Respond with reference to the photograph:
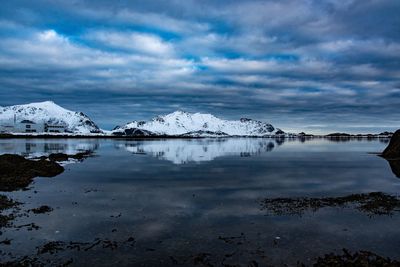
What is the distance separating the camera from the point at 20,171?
115 ft

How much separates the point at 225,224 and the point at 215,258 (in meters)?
4.70

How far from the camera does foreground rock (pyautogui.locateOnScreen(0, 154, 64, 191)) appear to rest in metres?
29.2

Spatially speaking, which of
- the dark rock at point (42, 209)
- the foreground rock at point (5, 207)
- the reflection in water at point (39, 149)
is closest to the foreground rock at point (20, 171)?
the foreground rock at point (5, 207)

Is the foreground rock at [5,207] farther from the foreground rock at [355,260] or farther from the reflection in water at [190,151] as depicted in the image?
the reflection in water at [190,151]

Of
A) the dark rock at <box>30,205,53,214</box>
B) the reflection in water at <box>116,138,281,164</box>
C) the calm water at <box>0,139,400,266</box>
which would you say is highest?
the reflection in water at <box>116,138,281,164</box>

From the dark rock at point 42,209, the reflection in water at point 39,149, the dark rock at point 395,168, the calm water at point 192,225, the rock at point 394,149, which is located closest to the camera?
the calm water at point 192,225

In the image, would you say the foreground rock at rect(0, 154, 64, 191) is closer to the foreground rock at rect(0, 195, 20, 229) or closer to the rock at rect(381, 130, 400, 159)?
the foreground rock at rect(0, 195, 20, 229)

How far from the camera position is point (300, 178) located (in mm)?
36438

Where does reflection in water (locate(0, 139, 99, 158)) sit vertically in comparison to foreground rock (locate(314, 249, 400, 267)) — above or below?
above

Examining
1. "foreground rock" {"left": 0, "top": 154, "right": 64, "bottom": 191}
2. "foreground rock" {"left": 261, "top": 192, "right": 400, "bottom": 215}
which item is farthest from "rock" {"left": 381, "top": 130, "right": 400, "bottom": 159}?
"foreground rock" {"left": 0, "top": 154, "right": 64, "bottom": 191}

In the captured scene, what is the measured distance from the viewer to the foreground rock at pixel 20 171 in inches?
1148

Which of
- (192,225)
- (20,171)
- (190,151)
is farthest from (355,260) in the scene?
(190,151)

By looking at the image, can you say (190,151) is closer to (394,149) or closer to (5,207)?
(394,149)

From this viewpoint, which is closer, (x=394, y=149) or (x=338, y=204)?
(x=338, y=204)
